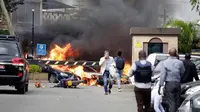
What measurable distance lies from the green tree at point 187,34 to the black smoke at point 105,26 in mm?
2632

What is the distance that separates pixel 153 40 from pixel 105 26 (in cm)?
2111

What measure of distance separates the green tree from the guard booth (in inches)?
678

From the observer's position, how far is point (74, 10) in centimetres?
5012

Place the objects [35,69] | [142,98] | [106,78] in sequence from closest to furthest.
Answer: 1. [142,98]
2. [106,78]
3. [35,69]

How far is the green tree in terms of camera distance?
44.9m

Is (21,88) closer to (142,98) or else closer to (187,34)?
(142,98)

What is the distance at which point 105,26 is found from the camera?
47.1m

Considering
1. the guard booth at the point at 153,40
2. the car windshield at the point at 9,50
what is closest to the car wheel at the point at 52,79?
the guard booth at the point at 153,40

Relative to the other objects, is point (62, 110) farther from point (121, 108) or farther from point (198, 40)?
point (198, 40)

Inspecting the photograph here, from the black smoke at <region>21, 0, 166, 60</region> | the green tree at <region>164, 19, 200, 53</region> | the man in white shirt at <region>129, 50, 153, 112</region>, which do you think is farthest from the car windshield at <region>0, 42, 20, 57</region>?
the green tree at <region>164, 19, 200, 53</region>

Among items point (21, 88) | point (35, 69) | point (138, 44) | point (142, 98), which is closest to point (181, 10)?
point (35, 69)

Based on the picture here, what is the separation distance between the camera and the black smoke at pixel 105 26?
45.8 m

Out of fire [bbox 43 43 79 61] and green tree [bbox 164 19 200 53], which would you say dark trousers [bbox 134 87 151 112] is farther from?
fire [bbox 43 43 79 61]

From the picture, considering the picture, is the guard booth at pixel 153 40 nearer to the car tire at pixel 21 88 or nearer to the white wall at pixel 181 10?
the car tire at pixel 21 88
